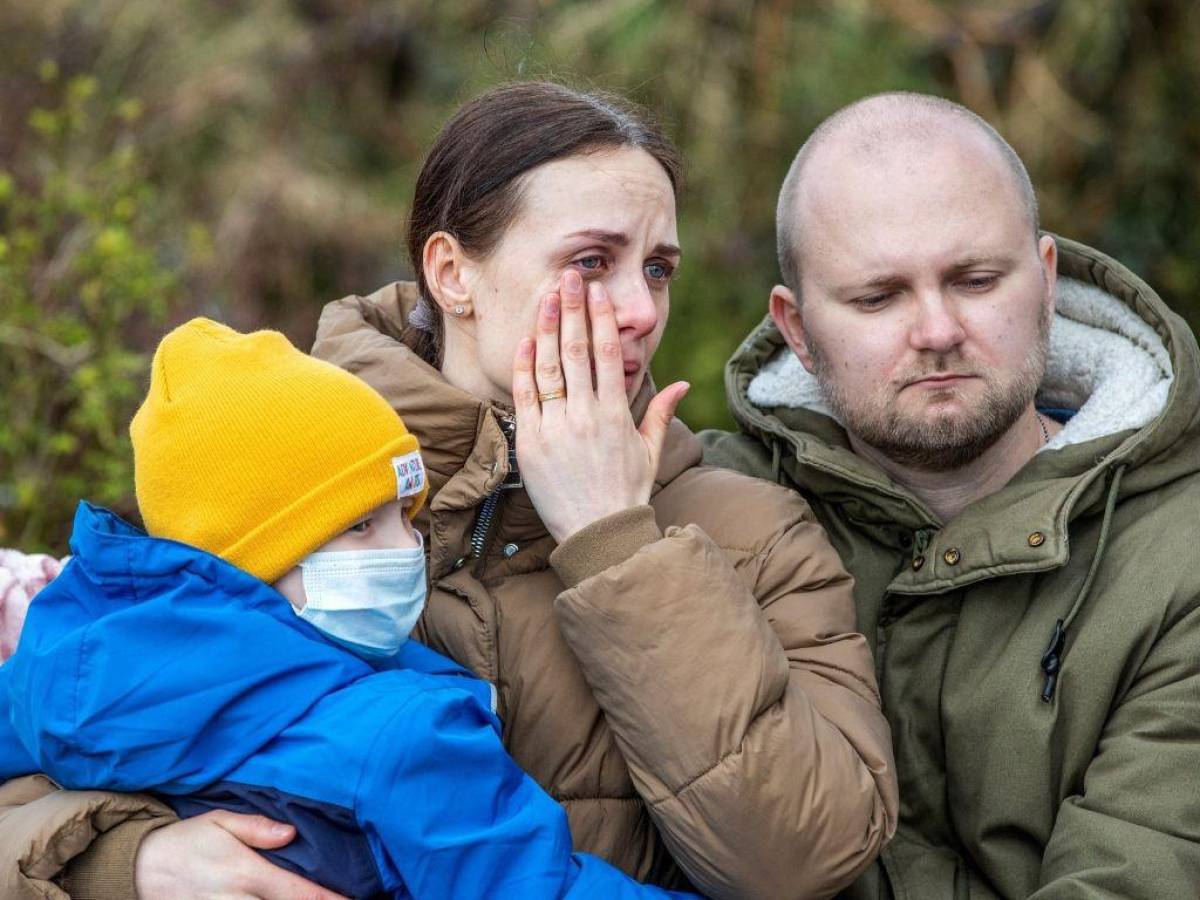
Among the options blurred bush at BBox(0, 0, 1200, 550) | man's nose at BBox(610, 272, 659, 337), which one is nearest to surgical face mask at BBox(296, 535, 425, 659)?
man's nose at BBox(610, 272, 659, 337)

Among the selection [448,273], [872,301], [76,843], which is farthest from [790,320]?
[76,843]

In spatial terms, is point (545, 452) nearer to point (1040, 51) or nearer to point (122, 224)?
point (122, 224)

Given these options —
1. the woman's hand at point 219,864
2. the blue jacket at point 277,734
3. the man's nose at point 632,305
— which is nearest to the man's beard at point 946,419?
the man's nose at point 632,305

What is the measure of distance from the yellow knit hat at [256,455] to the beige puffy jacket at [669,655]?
380mm

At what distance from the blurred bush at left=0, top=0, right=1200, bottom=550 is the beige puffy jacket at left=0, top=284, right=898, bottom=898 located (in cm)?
227

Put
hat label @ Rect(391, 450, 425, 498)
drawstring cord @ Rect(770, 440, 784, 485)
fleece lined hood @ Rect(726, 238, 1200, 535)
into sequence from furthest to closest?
drawstring cord @ Rect(770, 440, 784, 485) → fleece lined hood @ Rect(726, 238, 1200, 535) → hat label @ Rect(391, 450, 425, 498)

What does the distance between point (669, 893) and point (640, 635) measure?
0.45 meters

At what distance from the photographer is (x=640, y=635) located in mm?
2559

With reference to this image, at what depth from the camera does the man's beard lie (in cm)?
323

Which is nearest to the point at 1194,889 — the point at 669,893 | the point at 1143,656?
the point at 1143,656

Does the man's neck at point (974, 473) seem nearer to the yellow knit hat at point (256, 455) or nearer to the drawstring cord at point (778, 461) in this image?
the drawstring cord at point (778, 461)

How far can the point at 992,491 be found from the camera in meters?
3.41

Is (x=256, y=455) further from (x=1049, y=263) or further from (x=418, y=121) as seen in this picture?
(x=418, y=121)

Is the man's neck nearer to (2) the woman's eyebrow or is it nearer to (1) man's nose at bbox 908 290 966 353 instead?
(1) man's nose at bbox 908 290 966 353
